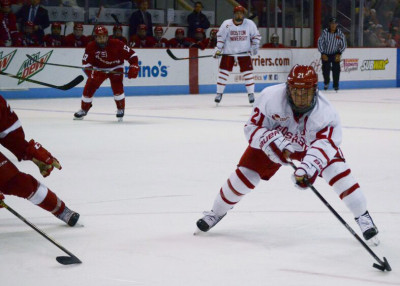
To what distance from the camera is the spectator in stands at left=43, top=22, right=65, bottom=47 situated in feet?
47.6

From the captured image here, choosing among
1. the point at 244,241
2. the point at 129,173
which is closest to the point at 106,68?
the point at 129,173

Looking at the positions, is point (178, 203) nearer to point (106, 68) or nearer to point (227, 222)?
point (227, 222)

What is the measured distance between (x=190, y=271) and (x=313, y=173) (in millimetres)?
692

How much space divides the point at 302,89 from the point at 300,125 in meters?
0.23

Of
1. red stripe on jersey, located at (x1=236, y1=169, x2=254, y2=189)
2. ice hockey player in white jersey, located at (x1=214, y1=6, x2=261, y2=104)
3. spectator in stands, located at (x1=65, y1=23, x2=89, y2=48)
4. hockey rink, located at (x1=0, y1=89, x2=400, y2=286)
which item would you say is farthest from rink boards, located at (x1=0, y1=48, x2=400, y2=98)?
red stripe on jersey, located at (x1=236, y1=169, x2=254, y2=189)

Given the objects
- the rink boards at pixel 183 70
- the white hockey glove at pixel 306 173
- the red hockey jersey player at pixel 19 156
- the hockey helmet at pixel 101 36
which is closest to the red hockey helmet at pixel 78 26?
the rink boards at pixel 183 70

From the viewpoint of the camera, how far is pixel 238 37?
42.6 ft

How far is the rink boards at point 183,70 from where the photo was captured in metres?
14.0

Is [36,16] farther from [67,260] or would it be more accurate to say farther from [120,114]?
[67,260]

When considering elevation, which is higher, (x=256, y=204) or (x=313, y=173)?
(x=313, y=173)

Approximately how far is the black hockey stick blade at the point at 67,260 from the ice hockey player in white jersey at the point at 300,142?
924 mm

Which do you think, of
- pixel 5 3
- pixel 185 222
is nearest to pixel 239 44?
pixel 5 3

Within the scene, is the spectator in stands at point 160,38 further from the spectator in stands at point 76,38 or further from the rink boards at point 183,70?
the spectator in stands at point 76,38

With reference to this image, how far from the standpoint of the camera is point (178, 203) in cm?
488
